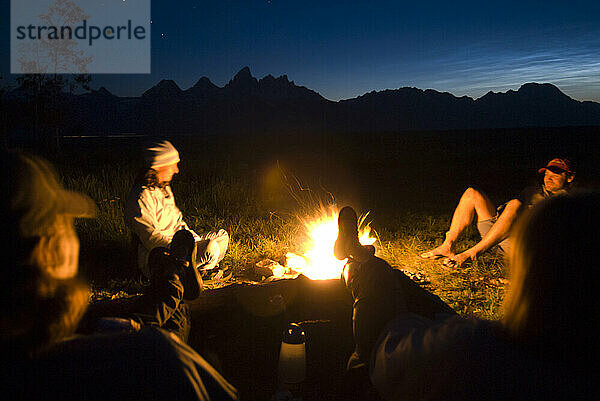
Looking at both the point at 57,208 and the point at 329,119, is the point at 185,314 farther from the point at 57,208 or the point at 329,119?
the point at 329,119

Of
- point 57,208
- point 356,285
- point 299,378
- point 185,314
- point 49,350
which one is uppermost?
point 57,208

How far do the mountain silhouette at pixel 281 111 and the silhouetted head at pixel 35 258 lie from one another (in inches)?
5124

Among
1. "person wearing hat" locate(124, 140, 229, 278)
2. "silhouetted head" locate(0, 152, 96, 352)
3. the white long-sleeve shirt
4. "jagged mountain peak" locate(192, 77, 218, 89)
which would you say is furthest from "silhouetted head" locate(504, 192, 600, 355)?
"jagged mountain peak" locate(192, 77, 218, 89)

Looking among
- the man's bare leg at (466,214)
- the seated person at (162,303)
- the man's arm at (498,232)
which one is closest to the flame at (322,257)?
the man's bare leg at (466,214)

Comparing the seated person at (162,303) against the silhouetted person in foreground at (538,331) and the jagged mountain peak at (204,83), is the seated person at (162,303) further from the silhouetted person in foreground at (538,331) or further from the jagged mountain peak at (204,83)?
the jagged mountain peak at (204,83)

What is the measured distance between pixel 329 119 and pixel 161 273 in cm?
16278

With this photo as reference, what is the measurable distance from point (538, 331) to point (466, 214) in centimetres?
438

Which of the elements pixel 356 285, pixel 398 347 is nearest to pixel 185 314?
pixel 356 285

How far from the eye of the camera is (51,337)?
94cm

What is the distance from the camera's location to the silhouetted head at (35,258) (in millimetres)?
895

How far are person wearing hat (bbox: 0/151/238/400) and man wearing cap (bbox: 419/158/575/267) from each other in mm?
4418

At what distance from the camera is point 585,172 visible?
1967 cm

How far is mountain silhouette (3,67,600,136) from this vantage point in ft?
471

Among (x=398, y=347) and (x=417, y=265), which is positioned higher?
(x=398, y=347)
